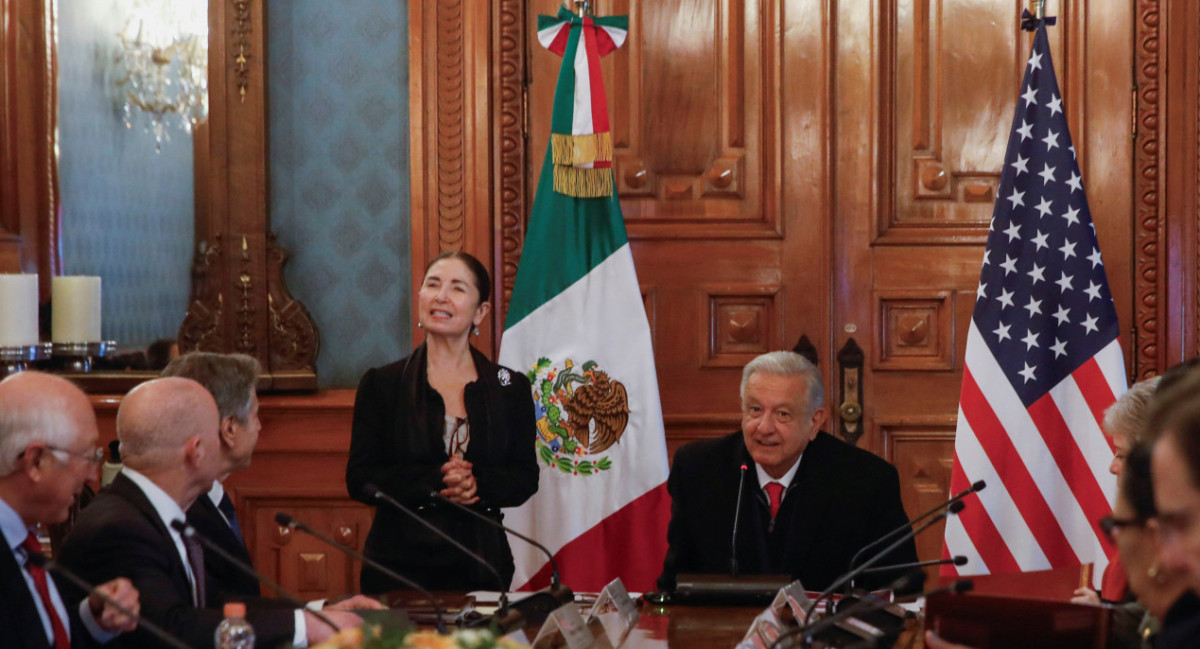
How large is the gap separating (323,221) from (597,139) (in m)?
1.13

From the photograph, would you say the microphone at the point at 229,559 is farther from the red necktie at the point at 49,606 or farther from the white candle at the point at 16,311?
the white candle at the point at 16,311

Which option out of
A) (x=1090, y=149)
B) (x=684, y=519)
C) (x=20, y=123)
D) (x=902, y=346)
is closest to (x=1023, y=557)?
(x=902, y=346)

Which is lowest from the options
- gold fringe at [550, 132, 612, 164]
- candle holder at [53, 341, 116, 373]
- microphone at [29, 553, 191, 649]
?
microphone at [29, 553, 191, 649]

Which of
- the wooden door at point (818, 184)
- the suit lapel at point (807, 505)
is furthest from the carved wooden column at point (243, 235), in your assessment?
the suit lapel at point (807, 505)

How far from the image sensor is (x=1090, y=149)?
166 inches

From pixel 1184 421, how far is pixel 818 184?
3.16 meters

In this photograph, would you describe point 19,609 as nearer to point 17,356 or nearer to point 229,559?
point 229,559

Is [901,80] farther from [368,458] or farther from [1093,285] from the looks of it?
[368,458]

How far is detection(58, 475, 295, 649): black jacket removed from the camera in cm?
213

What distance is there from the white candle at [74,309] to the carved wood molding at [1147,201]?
3599 mm

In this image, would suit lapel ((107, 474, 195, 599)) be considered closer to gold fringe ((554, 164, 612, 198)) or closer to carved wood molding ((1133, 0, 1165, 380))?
gold fringe ((554, 164, 612, 198))

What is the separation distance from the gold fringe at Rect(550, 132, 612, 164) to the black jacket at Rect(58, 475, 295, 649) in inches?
79.7

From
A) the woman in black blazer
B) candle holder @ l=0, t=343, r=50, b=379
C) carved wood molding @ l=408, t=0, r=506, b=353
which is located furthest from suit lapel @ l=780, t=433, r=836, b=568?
candle holder @ l=0, t=343, r=50, b=379

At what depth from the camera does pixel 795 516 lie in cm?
311
